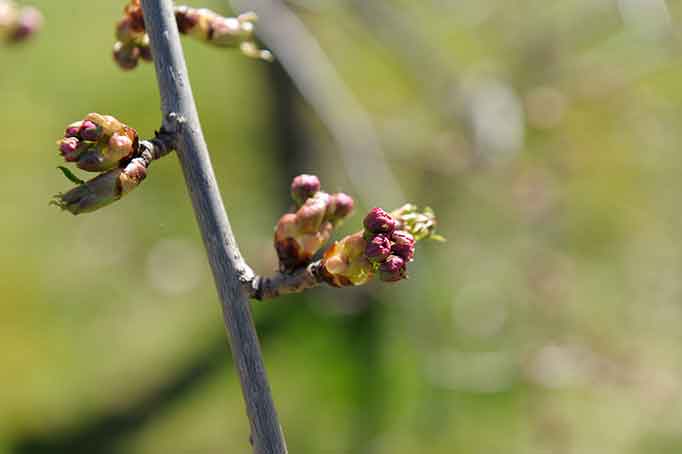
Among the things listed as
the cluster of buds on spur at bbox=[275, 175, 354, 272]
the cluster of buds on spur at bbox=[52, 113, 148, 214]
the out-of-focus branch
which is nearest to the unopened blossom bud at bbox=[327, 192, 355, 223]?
the cluster of buds on spur at bbox=[275, 175, 354, 272]

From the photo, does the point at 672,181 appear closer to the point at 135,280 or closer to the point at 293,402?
the point at 293,402

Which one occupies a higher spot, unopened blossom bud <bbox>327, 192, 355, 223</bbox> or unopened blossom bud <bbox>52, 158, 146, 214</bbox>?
unopened blossom bud <bbox>327, 192, 355, 223</bbox>

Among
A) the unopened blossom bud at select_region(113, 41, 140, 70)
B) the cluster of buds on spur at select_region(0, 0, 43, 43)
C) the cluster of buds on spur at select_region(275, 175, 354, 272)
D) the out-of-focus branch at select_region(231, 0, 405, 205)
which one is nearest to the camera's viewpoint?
the cluster of buds on spur at select_region(275, 175, 354, 272)

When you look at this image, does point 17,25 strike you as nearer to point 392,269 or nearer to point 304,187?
point 304,187

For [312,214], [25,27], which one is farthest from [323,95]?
[312,214]

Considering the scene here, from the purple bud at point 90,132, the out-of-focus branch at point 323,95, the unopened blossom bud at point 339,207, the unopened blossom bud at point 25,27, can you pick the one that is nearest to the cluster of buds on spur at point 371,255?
the unopened blossom bud at point 339,207

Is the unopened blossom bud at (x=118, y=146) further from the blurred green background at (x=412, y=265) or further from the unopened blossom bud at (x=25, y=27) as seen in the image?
the blurred green background at (x=412, y=265)

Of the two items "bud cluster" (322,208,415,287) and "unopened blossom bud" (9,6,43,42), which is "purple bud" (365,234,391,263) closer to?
"bud cluster" (322,208,415,287)
